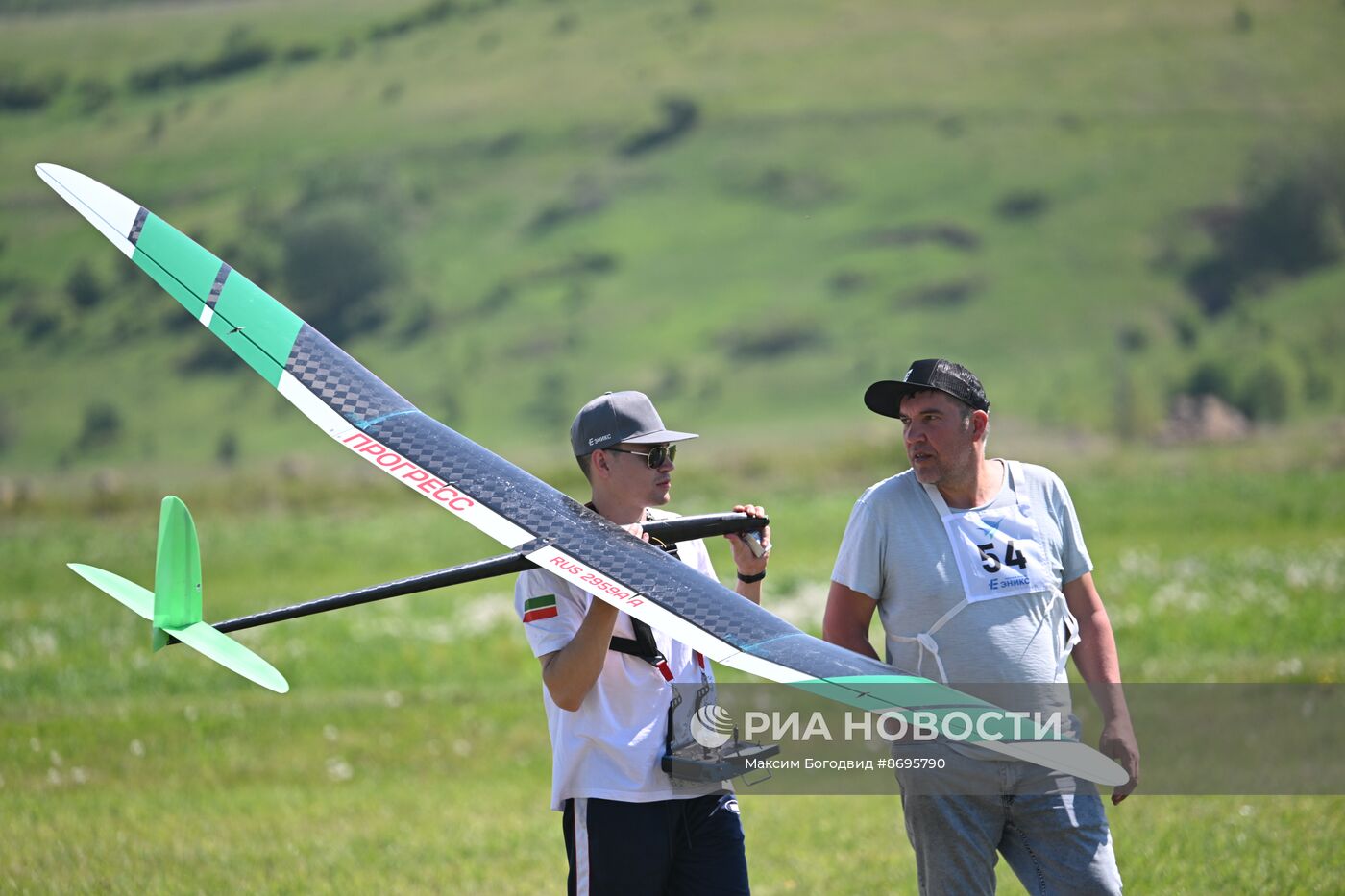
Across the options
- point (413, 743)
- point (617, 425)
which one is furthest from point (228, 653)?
point (413, 743)

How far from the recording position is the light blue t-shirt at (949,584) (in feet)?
15.6

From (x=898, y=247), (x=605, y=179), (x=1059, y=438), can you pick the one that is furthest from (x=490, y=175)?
(x=1059, y=438)

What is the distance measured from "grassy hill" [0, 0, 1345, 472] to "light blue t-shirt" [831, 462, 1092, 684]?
193 ft

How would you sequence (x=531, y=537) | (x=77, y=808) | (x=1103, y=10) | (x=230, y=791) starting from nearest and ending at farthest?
1. (x=531, y=537)
2. (x=77, y=808)
3. (x=230, y=791)
4. (x=1103, y=10)

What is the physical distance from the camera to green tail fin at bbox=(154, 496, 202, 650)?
496cm

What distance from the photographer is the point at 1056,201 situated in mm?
80188

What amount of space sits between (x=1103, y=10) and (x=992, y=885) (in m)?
90.7

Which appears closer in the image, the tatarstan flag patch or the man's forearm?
the tatarstan flag patch

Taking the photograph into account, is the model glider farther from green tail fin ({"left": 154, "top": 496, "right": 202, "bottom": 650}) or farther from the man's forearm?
the man's forearm

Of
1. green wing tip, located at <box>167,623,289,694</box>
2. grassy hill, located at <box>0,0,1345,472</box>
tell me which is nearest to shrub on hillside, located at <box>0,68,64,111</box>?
grassy hill, located at <box>0,0,1345,472</box>

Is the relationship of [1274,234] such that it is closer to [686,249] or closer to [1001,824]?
[686,249]

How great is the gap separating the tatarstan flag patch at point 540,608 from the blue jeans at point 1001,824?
1262 millimetres

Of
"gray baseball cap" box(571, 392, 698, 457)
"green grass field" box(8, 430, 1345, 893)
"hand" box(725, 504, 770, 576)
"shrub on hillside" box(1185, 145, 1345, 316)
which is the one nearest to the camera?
"gray baseball cap" box(571, 392, 698, 457)

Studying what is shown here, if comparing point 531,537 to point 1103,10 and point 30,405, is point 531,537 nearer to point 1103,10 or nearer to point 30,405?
point 30,405
